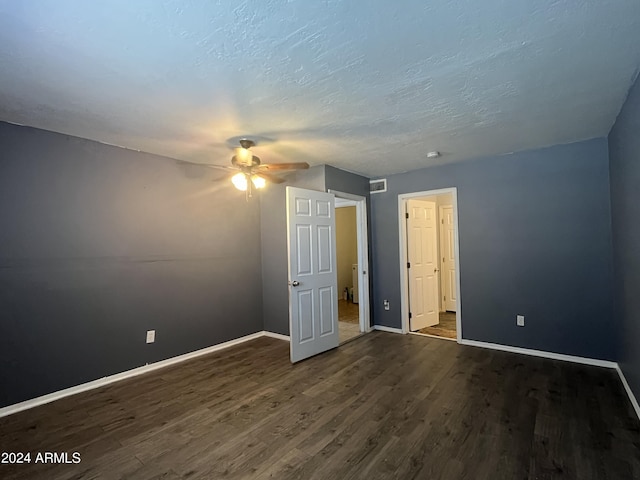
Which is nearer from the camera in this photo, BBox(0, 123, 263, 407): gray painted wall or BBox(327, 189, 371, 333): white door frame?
BBox(0, 123, 263, 407): gray painted wall

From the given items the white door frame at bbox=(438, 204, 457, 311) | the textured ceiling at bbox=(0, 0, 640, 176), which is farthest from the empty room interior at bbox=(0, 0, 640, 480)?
the white door frame at bbox=(438, 204, 457, 311)

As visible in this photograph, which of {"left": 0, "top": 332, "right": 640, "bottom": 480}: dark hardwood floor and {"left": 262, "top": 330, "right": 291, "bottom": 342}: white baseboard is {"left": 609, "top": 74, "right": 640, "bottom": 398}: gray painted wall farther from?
{"left": 262, "top": 330, "right": 291, "bottom": 342}: white baseboard

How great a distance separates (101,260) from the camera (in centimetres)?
320

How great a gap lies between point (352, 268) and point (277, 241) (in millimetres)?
3611

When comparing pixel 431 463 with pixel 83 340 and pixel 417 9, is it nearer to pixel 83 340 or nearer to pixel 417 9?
pixel 417 9

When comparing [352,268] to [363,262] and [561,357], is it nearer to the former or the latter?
[363,262]

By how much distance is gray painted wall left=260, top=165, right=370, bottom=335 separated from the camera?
14.7 feet

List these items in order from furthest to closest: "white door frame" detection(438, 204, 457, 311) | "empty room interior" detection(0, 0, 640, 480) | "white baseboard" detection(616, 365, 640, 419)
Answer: "white door frame" detection(438, 204, 457, 311) < "white baseboard" detection(616, 365, 640, 419) < "empty room interior" detection(0, 0, 640, 480)

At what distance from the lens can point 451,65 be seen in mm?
1935

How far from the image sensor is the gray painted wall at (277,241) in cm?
448

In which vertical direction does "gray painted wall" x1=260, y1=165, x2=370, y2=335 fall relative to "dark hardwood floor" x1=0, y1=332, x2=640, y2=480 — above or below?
above

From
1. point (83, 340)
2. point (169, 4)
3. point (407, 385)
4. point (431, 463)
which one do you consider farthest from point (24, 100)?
point (407, 385)

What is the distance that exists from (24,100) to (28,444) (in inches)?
96.9

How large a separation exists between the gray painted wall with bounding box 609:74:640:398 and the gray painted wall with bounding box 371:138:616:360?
23 cm
